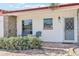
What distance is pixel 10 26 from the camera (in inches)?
850

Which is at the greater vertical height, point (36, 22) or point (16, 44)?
point (36, 22)

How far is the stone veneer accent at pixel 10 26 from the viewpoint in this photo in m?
21.0

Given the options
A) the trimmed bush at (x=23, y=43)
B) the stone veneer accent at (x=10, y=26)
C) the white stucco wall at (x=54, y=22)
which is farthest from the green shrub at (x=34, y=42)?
the stone veneer accent at (x=10, y=26)

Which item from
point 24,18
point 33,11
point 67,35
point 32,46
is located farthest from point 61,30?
point 32,46

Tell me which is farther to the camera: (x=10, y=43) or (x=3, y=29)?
(x=3, y=29)

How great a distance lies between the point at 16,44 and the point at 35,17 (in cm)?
776

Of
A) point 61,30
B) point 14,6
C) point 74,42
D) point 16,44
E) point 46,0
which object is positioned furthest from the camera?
point 14,6

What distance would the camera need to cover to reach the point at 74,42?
16.3 meters

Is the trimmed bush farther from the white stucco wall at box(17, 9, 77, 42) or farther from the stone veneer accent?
the stone veneer accent

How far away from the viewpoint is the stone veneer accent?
68.9 feet

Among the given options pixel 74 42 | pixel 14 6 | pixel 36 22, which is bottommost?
pixel 74 42

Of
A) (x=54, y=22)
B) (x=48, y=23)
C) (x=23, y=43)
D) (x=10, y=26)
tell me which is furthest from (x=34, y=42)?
(x=10, y=26)

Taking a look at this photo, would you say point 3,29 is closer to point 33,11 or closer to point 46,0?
point 33,11

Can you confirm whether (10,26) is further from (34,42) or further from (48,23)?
(34,42)
